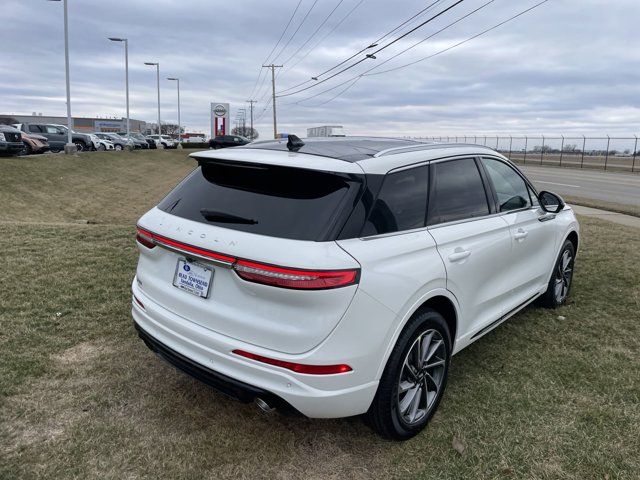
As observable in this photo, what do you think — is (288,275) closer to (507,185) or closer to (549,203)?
(507,185)

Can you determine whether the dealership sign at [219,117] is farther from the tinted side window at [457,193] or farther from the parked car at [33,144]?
the tinted side window at [457,193]

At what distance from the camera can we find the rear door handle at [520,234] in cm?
393

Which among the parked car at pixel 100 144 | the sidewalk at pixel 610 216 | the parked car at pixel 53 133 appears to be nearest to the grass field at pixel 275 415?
the sidewalk at pixel 610 216

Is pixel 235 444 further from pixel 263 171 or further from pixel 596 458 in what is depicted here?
pixel 596 458

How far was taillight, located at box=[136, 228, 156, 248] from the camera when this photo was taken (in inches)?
121

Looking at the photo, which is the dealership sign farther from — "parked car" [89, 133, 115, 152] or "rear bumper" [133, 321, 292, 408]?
"rear bumper" [133, 321, 292, 408]

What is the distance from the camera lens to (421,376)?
119 inches

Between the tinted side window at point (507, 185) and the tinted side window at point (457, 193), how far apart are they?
0.27 meters

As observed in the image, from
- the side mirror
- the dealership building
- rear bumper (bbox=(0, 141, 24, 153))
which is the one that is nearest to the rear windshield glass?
the side mirror

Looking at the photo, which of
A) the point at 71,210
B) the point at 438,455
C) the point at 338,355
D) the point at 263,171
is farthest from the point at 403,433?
the point at 71,210

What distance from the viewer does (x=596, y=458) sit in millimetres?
2844

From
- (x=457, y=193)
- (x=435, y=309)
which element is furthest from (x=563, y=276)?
(x=435, y=309)

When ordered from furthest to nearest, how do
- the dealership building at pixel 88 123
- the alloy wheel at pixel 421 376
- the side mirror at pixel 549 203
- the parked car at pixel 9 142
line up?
1. the dealership building at pixel 88 123
2. the parked car at pixel 9 142
3. the side mirror at pixel 549 203
4. the alloy wheel at pixel 421 376

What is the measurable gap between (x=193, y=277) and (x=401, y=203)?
4.04ft
